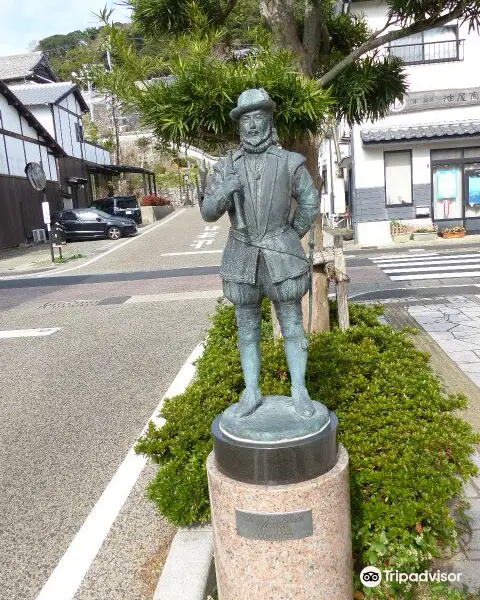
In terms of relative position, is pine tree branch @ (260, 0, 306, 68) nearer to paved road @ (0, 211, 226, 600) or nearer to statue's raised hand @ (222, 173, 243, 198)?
statue's raised hand @ (222, 173, 243, 198)

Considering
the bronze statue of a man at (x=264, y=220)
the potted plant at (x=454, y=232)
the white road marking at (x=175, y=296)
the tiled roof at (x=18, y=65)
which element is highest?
the tiled roof at (x=18, y=65)

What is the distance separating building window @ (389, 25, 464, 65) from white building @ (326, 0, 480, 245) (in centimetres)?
3

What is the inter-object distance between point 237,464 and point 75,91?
35.7 metres

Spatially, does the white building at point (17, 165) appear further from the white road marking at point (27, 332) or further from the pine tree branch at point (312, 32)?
the pine tree branch at point (312, 32)

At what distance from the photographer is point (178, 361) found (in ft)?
27.0

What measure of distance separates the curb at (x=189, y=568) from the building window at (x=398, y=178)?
18.1m

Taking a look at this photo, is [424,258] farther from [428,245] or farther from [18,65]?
[18,65]

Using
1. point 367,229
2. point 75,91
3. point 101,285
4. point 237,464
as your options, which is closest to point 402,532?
point 237,464

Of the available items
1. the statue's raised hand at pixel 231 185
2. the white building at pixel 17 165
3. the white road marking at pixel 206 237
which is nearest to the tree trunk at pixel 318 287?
the statue's raised hand at pixel 231 185

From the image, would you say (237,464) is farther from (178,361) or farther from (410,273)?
(410,273)

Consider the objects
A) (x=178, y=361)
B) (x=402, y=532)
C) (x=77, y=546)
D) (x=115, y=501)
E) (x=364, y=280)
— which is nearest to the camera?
(x=402, y=532)

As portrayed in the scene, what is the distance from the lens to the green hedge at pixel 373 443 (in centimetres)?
350

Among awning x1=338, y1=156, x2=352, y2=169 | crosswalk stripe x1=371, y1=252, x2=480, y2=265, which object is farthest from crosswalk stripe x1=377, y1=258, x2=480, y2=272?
awning x1=338, y1=156, x2=352, y2=169

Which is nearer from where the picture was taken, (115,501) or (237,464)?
(237,464)
